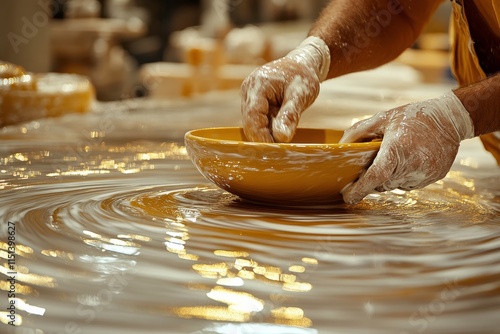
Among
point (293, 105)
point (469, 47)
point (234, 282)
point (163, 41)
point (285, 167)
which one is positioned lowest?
point (234, 282)

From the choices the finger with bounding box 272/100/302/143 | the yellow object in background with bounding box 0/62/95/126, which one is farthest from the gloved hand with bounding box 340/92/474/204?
the yellow object in background with bounding box 0/62/95/126

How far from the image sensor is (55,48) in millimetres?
8391

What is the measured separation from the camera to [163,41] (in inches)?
519

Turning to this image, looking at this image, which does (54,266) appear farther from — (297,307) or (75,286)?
(297,307)

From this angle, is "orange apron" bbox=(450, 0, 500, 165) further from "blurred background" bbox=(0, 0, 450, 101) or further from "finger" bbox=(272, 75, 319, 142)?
"blurred background" bbox=(0, 0, 450, 101)

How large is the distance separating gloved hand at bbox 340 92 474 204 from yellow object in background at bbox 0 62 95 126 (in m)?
1.59

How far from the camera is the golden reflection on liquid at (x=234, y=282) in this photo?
26.7 inches

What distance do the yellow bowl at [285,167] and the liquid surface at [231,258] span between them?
3 cm

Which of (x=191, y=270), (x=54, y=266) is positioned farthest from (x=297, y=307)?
(x=54, y=266)

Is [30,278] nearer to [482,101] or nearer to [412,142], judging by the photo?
[412,142]

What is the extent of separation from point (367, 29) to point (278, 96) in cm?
51

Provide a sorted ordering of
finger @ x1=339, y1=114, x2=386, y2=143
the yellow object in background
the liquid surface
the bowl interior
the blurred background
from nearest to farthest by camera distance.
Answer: the liquid surface → finger @ x1=339, y1=114, x2=386, y2=143 → the bowl interior → the yellow object in background → the blurred background

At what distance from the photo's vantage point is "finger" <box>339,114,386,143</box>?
1.19 metres

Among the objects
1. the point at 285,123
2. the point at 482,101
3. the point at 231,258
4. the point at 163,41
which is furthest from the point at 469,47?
the point at 163,41
